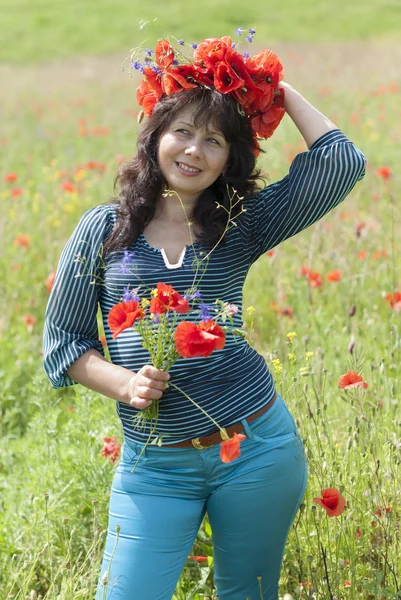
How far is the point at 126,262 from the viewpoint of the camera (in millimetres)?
2258

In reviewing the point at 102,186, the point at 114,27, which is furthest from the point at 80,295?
the point at 114,27

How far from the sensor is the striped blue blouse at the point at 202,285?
2.20m

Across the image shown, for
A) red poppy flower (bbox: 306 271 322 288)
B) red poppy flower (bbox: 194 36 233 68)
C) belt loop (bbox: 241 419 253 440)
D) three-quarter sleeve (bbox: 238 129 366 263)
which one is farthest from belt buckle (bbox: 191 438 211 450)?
red poppy flower (bbox: 306 271 322 288)

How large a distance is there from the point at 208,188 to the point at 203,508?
862mm

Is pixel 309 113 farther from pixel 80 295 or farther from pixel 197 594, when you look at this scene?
pixel 197 594

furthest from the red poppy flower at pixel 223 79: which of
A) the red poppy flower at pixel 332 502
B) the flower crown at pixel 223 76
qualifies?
the red poppy flower at pixel 332 502

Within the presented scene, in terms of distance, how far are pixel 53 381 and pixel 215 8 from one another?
28.9 metres

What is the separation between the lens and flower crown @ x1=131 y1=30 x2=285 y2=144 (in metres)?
2.31

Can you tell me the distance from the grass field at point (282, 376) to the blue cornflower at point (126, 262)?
0.44 meters

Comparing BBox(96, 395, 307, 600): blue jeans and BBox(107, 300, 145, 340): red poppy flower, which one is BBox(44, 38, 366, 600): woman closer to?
BBox(96, 395, 307, 600): blue jeans

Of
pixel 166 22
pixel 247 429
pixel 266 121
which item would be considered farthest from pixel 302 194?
pixel 166 22

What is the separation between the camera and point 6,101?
11.8m

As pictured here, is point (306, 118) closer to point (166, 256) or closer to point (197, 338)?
point (166, 256)

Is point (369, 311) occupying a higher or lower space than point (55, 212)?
lower
